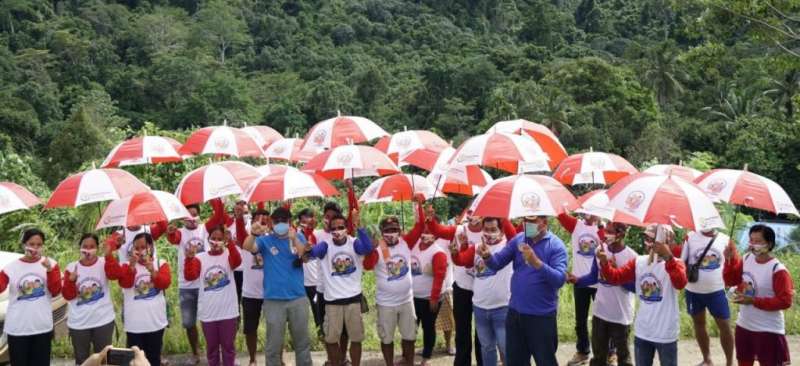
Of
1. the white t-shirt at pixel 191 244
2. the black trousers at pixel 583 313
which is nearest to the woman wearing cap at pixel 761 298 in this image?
the black trousers at pixel 583 313

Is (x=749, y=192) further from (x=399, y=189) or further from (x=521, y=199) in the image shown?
(x=399, y=189)

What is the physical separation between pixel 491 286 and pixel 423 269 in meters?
0.87

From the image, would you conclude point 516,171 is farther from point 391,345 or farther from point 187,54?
point 187,54

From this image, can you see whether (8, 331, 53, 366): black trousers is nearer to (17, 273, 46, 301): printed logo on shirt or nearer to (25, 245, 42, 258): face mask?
(17, 273, 46, 301): printed logo on shirt

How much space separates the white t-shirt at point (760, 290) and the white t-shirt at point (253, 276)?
12.8 feet

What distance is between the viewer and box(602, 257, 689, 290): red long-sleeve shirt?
5195 millimetres

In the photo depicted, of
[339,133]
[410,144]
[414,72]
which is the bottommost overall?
[410,144]

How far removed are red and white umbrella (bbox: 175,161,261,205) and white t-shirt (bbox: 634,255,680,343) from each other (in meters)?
3.40

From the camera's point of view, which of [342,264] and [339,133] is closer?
[342,264]

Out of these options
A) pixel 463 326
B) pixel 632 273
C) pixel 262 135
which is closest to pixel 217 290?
pixel 463 326

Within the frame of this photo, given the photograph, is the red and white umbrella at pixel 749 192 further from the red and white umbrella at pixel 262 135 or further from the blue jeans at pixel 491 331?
the red and white umbrella at pixel 262 135

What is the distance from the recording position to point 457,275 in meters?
6.73

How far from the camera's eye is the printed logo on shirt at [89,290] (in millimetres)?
5922

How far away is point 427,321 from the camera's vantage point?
6.97 meters
